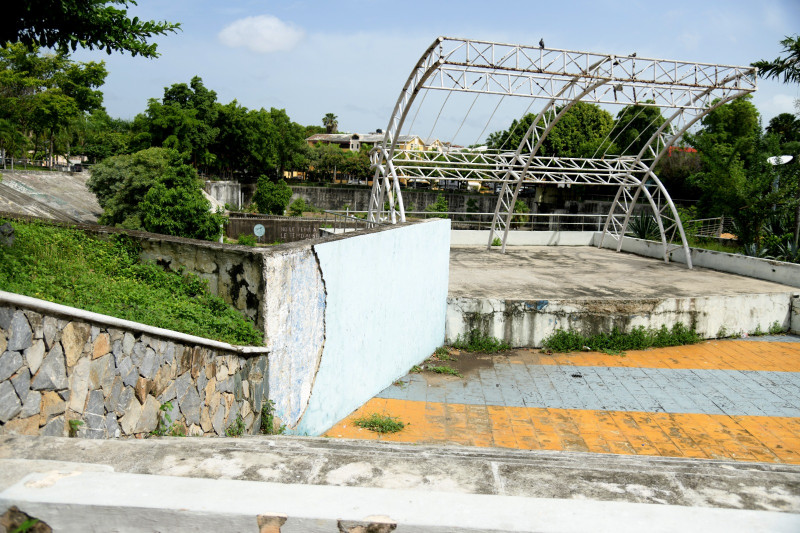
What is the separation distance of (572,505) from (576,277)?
39.4 ft

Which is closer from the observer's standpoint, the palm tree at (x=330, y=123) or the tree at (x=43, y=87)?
the tree at (x=43, y=87)

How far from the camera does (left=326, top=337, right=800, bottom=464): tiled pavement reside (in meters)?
6.74

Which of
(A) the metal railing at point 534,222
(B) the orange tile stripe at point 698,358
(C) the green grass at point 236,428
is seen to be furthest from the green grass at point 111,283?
(A) the metal railing at point 534,222

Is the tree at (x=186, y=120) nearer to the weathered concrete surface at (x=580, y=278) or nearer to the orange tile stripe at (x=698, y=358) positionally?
the weathered concrete surface at (x=580, y=278)

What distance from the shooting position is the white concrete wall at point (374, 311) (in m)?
6.14

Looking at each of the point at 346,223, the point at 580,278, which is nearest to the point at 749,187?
the point at 580,278

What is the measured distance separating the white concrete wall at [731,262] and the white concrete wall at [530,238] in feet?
5.42

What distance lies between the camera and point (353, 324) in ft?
22.0

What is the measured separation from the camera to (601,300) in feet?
34.8

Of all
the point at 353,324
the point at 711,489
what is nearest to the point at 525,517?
the point at 711,489

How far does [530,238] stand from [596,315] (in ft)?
30.0

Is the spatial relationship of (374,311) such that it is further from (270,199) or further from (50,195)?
(270,199)

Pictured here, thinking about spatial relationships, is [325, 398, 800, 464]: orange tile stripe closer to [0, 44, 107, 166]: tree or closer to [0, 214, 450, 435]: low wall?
[0, 214, 450, 435]: low wall

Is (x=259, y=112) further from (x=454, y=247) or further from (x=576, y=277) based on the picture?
(x=576, y=277)
